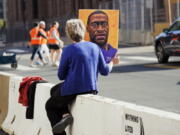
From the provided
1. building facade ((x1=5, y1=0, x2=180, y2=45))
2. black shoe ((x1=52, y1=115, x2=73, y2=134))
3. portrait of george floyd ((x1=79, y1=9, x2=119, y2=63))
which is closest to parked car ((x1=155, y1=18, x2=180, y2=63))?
building facade ((x1=5, y1=0, x2=180, y2=45))

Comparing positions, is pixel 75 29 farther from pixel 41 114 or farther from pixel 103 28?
pixel 103 28

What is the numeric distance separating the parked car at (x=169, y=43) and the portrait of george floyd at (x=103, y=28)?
12.2 metres

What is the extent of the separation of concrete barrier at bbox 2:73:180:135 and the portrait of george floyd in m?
1.15

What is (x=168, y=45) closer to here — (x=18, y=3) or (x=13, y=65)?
(x=13, y=65)

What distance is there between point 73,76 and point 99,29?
207 centimetres

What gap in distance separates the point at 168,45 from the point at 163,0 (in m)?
19.5

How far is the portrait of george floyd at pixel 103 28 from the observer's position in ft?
29.8

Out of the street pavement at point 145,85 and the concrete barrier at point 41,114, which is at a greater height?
the concrete barrier at point 41,114

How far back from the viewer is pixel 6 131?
9.91 meters

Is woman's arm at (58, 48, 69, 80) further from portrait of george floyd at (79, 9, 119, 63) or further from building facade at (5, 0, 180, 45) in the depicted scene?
A: building facade at (5, 0, 180, 45)

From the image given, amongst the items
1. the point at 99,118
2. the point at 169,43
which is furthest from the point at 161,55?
the point at 99,118

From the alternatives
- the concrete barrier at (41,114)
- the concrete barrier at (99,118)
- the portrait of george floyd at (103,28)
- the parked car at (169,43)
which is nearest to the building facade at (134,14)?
the parked car at (169,43)

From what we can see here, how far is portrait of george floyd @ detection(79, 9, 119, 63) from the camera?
907 centimetres

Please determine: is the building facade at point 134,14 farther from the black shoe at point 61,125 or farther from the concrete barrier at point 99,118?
the black shoe at point 61,125
